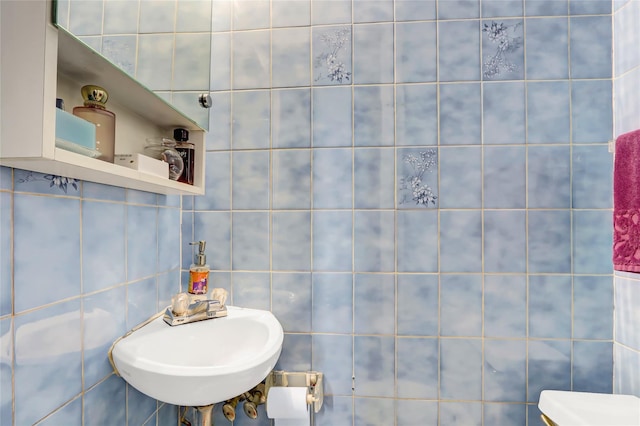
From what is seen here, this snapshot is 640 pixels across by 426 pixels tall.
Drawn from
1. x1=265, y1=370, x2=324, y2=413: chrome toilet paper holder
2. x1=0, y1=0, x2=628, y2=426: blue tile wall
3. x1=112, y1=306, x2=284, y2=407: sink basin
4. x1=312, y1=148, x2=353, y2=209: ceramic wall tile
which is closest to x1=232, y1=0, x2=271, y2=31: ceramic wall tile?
x1=0, y1=0, x2=628, y2=426: blue tile wall

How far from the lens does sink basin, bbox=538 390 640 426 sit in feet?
3.26

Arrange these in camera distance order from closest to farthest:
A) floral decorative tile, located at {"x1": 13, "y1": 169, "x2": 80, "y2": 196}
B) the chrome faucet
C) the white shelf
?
the white shelf → floral decorative tile, located at {"x1": 13, "y1": 169, "x2": 80, "y2": 196} → the chrome faucet

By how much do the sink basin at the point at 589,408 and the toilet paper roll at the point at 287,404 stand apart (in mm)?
755

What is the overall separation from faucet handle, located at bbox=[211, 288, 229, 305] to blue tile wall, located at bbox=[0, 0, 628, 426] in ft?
0.24

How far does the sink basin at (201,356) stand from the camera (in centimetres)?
81

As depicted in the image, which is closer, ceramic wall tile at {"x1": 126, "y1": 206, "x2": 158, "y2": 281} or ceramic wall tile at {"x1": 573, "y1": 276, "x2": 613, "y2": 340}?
ceramic wall tile at {"x1": 126, "y1": 206, "x2": 158, "y2": 281}

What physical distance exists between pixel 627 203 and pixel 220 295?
4.30ft

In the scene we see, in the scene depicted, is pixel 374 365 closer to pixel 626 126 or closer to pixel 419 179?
pixel 419 179

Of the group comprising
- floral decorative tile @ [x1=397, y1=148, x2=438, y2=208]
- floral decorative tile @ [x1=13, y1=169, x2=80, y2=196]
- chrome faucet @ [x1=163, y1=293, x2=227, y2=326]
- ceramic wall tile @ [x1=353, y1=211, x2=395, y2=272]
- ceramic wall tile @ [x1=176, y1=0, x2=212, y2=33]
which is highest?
ceramic wall tile @ [x1=176, y1=0, x2=212, y2=33]

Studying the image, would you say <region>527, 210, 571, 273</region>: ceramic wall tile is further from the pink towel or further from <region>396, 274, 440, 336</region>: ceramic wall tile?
<region>396, 274, 440, 336</region>: ceramic wall tile

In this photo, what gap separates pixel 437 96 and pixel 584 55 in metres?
0.52

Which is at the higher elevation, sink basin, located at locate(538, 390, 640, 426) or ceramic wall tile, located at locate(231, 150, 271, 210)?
ceramic wall tile, located at locate(231, 150, 271, 210)

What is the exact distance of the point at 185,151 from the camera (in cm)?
112

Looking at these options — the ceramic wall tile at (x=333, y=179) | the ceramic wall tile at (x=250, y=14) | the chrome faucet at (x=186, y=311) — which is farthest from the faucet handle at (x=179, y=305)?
the ceramic wall tile at (x=250, y=14)
